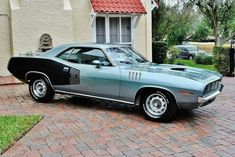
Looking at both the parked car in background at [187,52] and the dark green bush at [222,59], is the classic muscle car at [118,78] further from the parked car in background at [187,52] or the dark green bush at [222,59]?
the parked car in background at [187,52]

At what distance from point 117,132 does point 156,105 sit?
1.13 metres

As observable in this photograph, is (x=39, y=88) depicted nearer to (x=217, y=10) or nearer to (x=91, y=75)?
(x=91, y=75)

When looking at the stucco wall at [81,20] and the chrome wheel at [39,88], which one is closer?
the chrome wheel at [39,88]

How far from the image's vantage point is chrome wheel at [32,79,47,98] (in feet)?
27.5

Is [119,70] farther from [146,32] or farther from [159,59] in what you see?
[159,59]

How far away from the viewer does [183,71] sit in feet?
23.4

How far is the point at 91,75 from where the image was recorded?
7.51 meters

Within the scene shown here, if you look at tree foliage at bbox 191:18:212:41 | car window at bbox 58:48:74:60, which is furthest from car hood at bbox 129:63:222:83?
tree foliage at bbox 191:18:212:41

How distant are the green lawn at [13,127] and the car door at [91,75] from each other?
1.26 metres

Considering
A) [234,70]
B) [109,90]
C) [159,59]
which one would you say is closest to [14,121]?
[109,90]

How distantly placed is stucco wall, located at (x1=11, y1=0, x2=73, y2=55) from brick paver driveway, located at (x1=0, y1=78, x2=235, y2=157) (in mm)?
5110

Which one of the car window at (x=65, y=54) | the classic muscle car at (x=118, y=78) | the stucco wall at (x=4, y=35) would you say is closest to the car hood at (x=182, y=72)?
the classic muscle car at (x=118, y=78)

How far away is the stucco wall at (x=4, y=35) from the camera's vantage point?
1296 centimetres

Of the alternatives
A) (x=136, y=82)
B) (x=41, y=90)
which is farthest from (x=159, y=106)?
(x=41, y=90)
